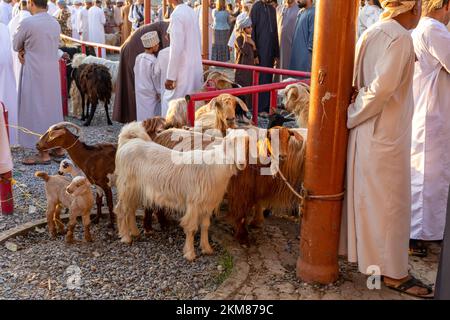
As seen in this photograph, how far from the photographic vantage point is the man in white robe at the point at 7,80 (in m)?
7.51

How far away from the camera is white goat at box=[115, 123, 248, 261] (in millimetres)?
4117

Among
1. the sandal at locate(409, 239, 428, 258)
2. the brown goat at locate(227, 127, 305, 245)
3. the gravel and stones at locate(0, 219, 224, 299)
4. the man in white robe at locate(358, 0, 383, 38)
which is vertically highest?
the man in white robe at locate(358, 0, 383, 38)

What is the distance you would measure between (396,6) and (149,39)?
4142 mm

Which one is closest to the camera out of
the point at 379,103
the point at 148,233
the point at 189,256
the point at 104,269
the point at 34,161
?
the point at 379,103

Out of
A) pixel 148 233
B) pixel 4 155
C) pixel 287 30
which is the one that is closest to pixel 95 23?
pixel 287 30

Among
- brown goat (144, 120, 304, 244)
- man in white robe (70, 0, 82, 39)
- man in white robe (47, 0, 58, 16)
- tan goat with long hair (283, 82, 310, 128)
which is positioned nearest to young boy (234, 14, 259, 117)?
tan goat with long hair (283, 82, 310, 128)

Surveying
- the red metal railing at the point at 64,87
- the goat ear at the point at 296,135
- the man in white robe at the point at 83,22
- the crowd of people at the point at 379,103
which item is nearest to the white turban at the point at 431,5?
the crowd of people at the point at 379,103

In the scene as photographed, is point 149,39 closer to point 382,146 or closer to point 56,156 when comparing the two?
point 56,156

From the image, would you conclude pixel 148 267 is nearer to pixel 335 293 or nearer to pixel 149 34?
pixel 335 293

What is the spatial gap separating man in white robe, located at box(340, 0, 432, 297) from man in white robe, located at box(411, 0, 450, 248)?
87cm

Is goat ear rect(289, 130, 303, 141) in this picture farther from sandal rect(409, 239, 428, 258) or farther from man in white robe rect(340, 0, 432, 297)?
sandal rect(409, 239, 428, 258)

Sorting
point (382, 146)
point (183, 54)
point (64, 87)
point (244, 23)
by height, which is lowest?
point (64, 87)

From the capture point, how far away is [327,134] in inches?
139

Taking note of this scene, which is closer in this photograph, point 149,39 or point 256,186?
point 256,186
